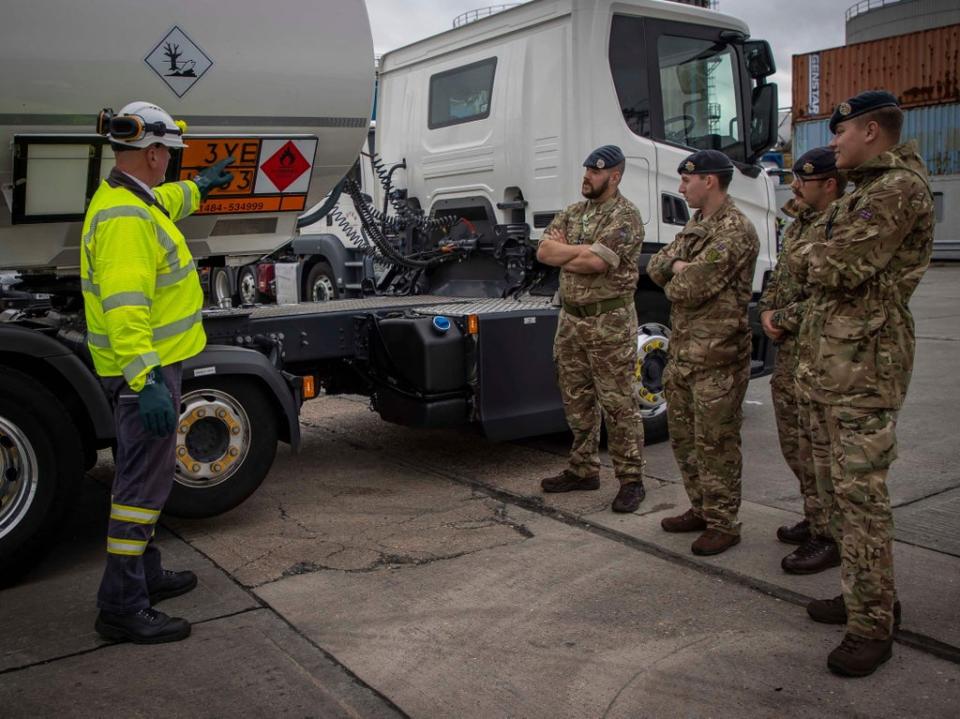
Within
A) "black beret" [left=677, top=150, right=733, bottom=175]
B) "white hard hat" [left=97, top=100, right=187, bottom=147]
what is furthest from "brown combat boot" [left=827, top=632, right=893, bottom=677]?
"white hard hat" [left=97, top=100, right=187, bottom=147]

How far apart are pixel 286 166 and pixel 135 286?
5.56 feet

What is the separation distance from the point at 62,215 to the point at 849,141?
127 inches

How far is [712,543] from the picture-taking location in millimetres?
4250

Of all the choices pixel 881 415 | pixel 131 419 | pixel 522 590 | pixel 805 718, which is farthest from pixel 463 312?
pixel 805 718

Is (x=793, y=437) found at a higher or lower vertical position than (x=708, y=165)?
lower

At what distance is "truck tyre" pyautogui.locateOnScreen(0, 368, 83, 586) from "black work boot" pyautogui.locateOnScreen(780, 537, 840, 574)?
3.02 meters

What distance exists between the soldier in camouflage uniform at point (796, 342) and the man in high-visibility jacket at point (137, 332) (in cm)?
237

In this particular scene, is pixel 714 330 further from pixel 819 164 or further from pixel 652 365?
pixel 652 365

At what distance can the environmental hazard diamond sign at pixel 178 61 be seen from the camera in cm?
424

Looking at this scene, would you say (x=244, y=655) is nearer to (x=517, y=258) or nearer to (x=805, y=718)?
(x=805, y=718)

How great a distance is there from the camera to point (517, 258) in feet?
20.8

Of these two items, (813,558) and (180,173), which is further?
(180,173)

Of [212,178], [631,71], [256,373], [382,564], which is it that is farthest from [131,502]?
[631,71]

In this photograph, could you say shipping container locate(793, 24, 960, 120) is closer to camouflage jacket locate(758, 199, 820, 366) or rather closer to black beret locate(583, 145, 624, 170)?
black beret locate(583, 145, 624, 170)
